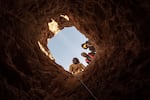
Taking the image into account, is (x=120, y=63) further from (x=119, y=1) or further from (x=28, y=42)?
(x=28, y=42)

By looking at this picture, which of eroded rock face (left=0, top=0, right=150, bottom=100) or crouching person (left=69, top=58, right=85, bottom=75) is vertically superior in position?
crouching person (left=69, top=58, right=85, bottom=75)

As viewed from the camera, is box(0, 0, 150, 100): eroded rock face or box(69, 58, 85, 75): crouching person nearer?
box(0, 0, 150, 100): eroded rock face

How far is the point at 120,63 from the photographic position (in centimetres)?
566

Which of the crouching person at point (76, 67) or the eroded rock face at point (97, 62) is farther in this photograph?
the crouching person at point (76, 67)

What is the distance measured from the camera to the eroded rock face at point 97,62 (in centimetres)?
496

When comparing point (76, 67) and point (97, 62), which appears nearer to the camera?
point (97, 62)

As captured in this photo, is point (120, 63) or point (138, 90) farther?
point (120, 63)

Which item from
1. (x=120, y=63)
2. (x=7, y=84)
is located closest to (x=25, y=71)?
(x=7, y=84)

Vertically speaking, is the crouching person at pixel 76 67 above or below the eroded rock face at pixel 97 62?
above

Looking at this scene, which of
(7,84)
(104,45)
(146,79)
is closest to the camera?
(146,79)

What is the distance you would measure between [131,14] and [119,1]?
1.64 feet

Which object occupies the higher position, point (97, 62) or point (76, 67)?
point (76, 67)

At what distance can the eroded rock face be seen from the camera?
496 centimetres

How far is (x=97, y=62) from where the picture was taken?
23.2ft
